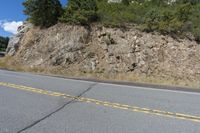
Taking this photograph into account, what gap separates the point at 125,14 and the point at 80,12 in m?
3.95

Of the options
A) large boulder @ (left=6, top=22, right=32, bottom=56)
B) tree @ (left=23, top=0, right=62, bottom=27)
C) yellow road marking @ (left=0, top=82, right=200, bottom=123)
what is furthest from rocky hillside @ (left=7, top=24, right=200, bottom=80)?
yellow road marking @ (left=0, top=82, right=200, bottom=123)

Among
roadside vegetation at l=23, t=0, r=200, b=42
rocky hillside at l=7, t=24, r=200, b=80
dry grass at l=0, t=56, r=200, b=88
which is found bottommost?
dry grass at l=0, t=56, r=200, b=88

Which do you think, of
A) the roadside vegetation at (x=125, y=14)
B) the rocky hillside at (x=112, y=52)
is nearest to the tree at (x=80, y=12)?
the roadside vegetation at (x=125, y=14)

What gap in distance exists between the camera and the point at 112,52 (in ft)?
60.2

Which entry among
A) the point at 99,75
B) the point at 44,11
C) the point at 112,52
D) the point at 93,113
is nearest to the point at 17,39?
the point at 44,11

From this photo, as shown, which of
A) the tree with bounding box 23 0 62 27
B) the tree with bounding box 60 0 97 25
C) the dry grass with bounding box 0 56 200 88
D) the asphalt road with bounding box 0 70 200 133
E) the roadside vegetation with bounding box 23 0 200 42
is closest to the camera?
the asphalt road with bounding box 0 70 200 133

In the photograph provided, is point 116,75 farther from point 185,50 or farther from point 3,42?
point 3,42

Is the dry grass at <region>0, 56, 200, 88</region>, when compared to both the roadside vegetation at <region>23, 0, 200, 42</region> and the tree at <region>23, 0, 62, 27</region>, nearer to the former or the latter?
the tree at <region>23, 0, 62, 27</region>

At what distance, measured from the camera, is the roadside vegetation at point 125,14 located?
19562 millimetres

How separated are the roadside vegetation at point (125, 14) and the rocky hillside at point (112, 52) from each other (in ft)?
2.55

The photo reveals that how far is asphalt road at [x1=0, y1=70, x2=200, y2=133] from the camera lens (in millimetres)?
4727

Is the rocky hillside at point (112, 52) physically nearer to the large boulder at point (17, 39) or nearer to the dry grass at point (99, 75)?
the dry grass at point (99, 75)

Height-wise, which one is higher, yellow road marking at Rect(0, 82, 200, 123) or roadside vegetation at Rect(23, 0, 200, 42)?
roadside vegetation at Rect(23, 0, 200, 42)

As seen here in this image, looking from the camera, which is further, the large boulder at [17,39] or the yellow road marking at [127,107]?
the large boulder at [17,39]
